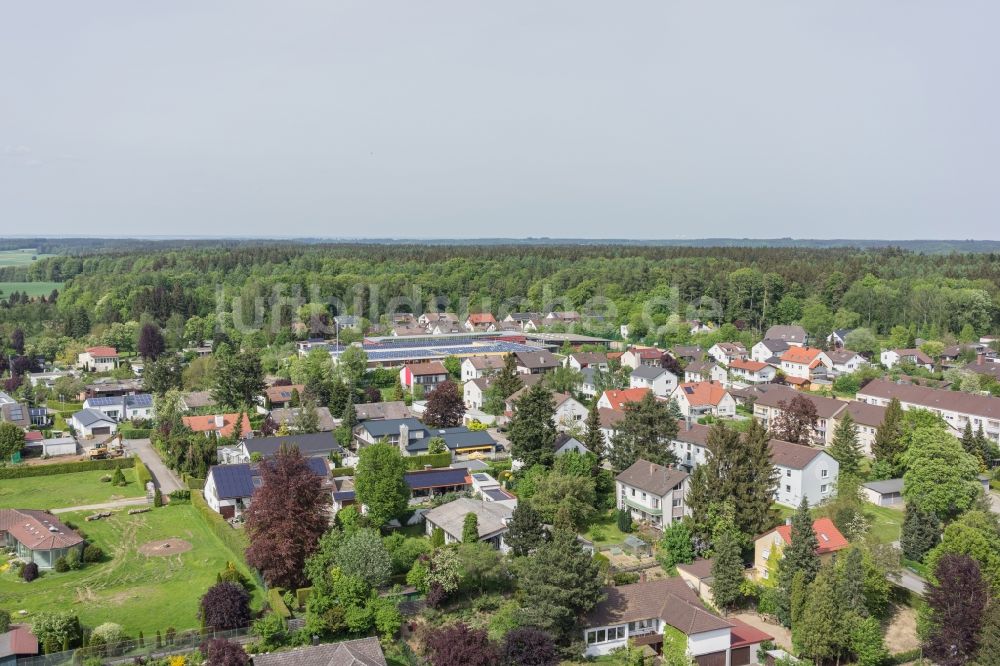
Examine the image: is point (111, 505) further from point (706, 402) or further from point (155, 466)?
point (706, 402)

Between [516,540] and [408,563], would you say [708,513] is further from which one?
[408,563]

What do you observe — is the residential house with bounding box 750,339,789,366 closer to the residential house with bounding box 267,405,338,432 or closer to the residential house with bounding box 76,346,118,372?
the residential house with bounding box 267,405,338,432

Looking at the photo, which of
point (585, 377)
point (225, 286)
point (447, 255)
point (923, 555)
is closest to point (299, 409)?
point (585, 377)

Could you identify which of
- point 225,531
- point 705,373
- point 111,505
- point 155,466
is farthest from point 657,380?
point 111,505

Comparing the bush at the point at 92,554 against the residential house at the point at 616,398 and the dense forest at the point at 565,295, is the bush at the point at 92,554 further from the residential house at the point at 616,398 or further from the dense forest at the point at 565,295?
the dense forest at the point at 565,295

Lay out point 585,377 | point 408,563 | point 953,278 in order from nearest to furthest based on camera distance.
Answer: point 408,563 < point 585,377 < point 953,278

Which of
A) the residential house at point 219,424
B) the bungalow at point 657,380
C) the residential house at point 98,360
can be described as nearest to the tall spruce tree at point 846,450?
the bungalow at point 657,380

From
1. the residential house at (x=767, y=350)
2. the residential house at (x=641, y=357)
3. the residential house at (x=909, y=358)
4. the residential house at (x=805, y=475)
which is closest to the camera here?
the residential house at (x=805, y=475)

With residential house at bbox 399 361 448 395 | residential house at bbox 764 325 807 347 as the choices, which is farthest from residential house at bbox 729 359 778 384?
residential house at bbox 399 361 448 395

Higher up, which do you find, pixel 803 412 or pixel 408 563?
pixel 803 412
